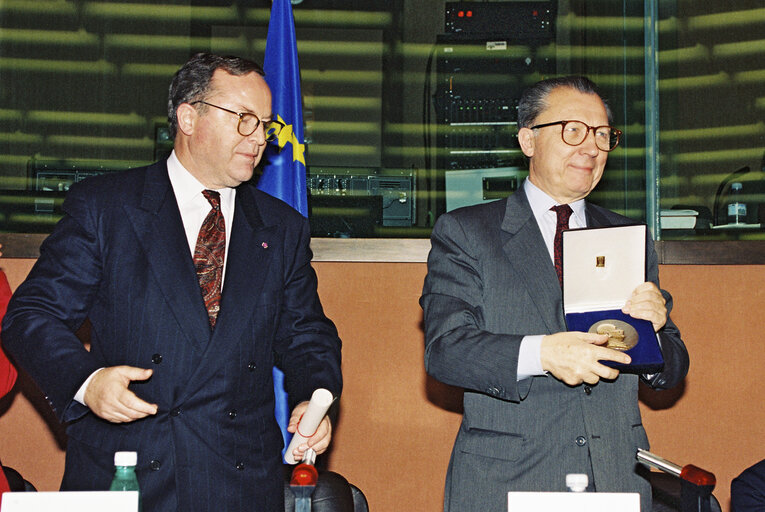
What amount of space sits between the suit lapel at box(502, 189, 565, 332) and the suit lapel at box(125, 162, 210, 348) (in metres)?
0.71

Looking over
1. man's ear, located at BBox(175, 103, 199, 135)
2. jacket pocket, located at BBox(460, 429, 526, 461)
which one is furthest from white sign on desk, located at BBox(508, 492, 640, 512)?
man's ear, located at BBox(175, 103, 199, 135)

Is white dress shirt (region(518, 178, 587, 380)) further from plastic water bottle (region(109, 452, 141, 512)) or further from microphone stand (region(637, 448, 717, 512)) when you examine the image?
plastic water bottle (region(109, 452, 141, 512))

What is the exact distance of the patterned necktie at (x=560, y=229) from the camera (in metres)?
2.01

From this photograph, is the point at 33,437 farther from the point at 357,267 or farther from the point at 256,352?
the point at 256,352

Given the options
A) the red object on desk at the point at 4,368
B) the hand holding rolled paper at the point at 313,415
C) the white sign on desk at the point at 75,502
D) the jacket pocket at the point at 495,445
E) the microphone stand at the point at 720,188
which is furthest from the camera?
the microphone stand at the point at 720,188

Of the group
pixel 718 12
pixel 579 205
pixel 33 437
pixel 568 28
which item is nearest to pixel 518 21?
pixel 568 28

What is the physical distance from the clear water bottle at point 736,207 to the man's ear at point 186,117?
2296 mm

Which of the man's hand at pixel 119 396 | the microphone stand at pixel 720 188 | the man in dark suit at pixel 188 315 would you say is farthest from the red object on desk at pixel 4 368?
the microphone stand at pixel 720 188

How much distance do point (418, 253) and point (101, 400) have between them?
193cm

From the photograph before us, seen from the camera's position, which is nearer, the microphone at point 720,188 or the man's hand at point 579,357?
the man's hand at point 579,357

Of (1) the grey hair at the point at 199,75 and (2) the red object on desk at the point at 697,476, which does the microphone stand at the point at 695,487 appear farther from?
(1) the grey hair at the point at 199,75

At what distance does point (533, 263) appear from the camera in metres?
1.98

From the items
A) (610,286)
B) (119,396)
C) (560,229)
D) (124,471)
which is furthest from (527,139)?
(124,471)

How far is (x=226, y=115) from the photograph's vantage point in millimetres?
2004
